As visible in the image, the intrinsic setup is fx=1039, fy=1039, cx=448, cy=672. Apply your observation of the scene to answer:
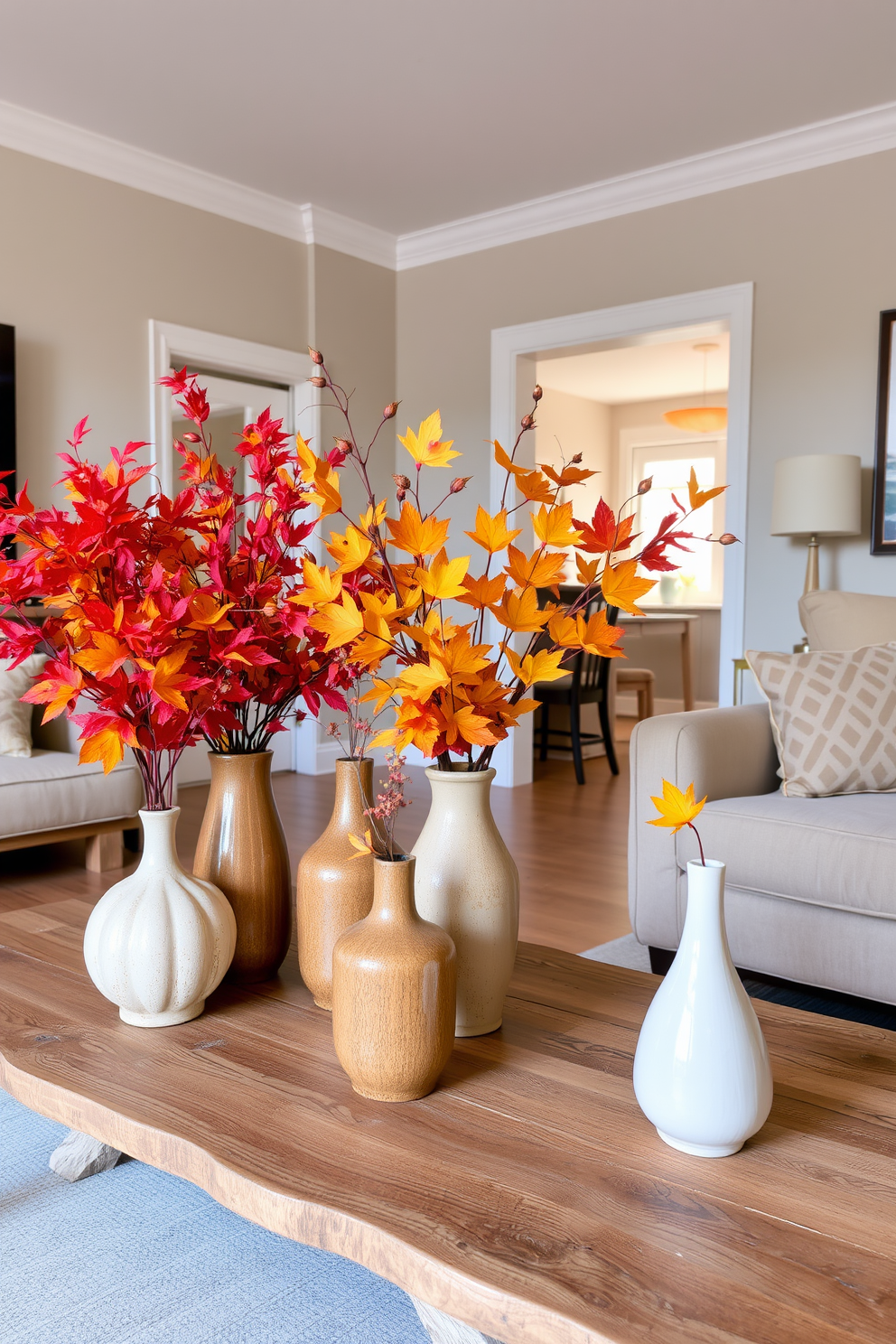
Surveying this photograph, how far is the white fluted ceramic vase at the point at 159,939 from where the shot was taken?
109 cm

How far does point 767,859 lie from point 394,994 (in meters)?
1.30

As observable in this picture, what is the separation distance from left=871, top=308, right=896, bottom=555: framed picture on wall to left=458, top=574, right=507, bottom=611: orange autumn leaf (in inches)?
128

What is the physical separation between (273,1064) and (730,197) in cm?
413

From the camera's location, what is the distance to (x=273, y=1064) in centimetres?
104

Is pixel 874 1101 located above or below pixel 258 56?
below

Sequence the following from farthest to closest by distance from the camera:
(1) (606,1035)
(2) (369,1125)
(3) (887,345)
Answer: (3) (887,345) → (1) (606,1035) → (2) (369,1125)

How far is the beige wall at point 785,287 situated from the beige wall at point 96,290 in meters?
1.49

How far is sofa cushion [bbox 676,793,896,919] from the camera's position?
1.90 meters

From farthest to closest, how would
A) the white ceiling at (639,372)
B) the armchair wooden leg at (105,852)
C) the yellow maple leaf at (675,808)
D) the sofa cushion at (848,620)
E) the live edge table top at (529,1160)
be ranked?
1. the white ceiling at (639,372)
2. the armchair wooden leg at (105,852)
3. the sofa cushion at (848,620)
4. the yellow maple leaf at (675,808)
5. the live edge table top at (529,1160)

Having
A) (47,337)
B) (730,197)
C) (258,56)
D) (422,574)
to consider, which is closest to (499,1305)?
(422,574)

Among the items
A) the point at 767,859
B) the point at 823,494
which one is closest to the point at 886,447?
the point at 823,494

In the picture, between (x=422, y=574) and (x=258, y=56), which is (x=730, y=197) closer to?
(x=258, y=56)

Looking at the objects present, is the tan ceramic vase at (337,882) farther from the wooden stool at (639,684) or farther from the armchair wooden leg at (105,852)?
the wooden stool at (639,684)

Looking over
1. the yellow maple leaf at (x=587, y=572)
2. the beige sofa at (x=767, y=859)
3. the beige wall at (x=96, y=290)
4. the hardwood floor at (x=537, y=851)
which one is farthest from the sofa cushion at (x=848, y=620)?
the beige wall at (x=96, y=290)
